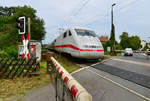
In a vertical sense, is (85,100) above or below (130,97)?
above

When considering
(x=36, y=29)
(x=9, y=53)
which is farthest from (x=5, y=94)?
(x=36, y=29)

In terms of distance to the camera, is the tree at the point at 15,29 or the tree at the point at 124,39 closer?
the tree at the point at 15,29

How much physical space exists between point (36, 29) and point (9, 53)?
14951mm

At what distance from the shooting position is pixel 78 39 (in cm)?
870

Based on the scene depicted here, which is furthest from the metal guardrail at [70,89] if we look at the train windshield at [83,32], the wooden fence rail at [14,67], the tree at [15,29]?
the tree at [15,29]

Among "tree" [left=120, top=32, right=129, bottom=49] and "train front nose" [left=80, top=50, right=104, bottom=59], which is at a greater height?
"tree" [left=120, top=32, right=129, bottom=49]

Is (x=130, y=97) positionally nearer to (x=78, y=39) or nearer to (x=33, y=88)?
(x=33, y=88)

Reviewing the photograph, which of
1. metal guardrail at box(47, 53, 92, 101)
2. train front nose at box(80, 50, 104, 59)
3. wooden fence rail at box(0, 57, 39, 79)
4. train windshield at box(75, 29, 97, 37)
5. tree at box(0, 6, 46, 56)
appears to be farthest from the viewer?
tree at box(0, 6, 46, 56)

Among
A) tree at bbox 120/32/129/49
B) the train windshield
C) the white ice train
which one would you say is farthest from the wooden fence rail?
tree at bbox 120/32/129/49

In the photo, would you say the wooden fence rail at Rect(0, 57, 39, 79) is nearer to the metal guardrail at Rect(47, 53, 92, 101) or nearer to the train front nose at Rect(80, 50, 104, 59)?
the metal guardrail at Rect(47, 53, 92, 101)

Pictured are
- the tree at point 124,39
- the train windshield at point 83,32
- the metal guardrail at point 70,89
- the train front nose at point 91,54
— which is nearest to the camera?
the metal guardrail at point 70,89

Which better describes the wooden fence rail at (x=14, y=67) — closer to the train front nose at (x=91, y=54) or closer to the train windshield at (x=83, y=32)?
the train front nose at (x=91, y=54)

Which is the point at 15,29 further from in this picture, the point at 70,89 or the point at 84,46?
the point at 70,89

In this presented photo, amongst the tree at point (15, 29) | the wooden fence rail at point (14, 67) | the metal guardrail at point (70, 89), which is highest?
the tree at point (15, 29)
